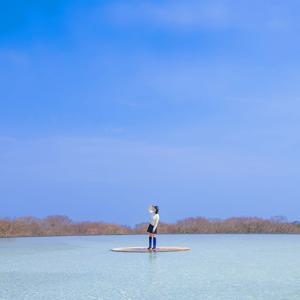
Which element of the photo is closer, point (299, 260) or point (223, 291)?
point (223, 291)

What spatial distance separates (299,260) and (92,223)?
1879 cm

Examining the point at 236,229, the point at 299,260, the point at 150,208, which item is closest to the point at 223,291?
the point at 299,260

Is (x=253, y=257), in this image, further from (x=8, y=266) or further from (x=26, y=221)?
(x=26, y=221)

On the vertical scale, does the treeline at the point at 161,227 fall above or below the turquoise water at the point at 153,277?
above

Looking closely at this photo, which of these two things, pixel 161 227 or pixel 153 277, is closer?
pixel 153 277

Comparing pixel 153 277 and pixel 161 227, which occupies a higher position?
pixel 161 227

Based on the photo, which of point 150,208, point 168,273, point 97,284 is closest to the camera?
point 97,284

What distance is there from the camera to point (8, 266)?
38.2 feet

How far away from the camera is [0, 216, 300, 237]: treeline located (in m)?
27.9

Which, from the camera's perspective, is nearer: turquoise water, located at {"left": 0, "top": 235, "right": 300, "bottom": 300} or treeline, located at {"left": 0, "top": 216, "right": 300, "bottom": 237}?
turquoise water, located at {"left": 0, "top": 235, "right": 300, "bottom": 300}

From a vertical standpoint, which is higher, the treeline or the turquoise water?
the treeline

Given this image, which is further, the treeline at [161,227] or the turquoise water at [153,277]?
the treeline at [161,227]

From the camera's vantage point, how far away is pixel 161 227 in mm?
29125

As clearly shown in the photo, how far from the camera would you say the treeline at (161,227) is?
27859 mm
